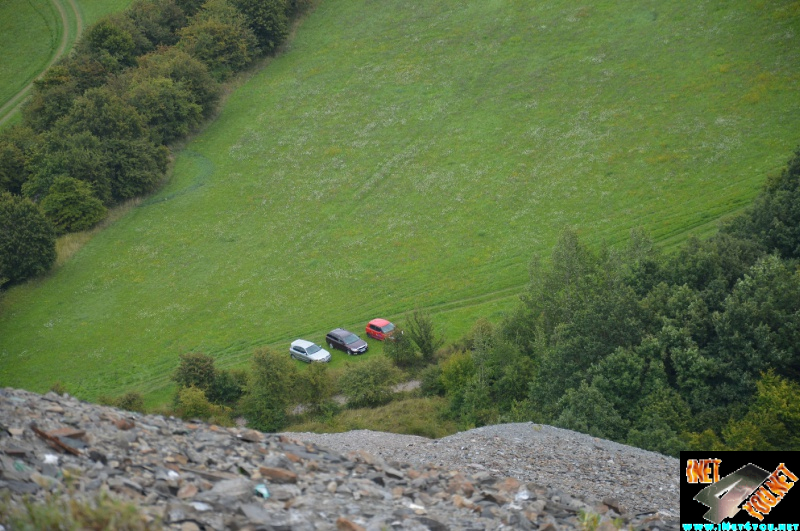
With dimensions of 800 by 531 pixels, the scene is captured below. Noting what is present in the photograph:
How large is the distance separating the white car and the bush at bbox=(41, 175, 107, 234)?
2989 centimetres

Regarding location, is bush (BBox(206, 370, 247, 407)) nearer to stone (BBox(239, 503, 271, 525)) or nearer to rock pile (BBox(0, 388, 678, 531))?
rock pile (BBox(0, 388, 678, 531))

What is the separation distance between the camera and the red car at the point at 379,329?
55.5 metres

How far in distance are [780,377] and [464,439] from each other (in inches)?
632

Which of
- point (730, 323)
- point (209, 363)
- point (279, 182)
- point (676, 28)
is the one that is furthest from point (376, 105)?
point (730, 323)

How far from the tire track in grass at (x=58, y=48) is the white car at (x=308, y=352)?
58527 millimetres

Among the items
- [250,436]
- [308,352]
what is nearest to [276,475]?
[250,436]

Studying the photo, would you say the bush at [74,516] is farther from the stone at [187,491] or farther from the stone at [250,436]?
the stone at [250,436]

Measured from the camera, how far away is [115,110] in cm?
7862

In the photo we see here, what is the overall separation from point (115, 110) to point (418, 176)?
32.7 metres

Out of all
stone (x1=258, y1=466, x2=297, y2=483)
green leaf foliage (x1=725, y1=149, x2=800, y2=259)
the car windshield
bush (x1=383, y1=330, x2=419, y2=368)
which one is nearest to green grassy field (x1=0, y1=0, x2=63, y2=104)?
the car windshield

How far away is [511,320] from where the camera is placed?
4812 centimetres

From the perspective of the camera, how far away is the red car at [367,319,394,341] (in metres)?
55.5

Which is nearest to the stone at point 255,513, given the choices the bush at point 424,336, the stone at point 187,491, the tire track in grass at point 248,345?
the stone at point 187,491

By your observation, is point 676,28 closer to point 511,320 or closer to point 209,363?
point 511,320
